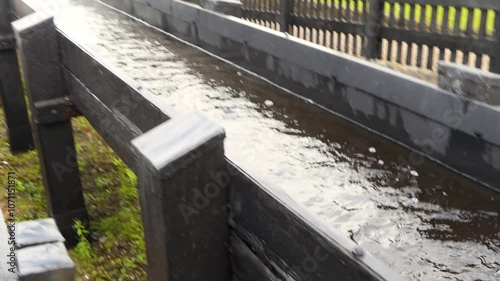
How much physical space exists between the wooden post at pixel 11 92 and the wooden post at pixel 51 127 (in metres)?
3.33

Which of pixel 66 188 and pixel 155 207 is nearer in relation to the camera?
pixel 155 207

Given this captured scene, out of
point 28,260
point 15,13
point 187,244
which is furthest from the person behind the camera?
point 15,13

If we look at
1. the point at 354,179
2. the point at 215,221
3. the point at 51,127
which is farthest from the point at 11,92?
the point at 215,221

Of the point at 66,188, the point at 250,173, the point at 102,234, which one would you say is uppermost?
the point at 250,173

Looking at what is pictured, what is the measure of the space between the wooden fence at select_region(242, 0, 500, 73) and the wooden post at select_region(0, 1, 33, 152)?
4540 mm

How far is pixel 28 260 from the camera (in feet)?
5.78

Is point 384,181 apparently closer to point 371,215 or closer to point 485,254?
point 371,215

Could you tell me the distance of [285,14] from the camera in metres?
8.55

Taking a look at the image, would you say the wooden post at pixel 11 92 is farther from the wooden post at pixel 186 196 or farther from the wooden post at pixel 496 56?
the wooden post at pixel 186 196

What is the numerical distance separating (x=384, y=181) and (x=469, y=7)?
2.78m

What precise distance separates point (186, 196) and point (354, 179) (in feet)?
5.27

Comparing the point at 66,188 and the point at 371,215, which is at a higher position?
the point at 371,215

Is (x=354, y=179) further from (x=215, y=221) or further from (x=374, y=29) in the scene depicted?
(x=374, y=29)

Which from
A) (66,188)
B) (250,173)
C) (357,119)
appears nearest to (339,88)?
(357,119)
